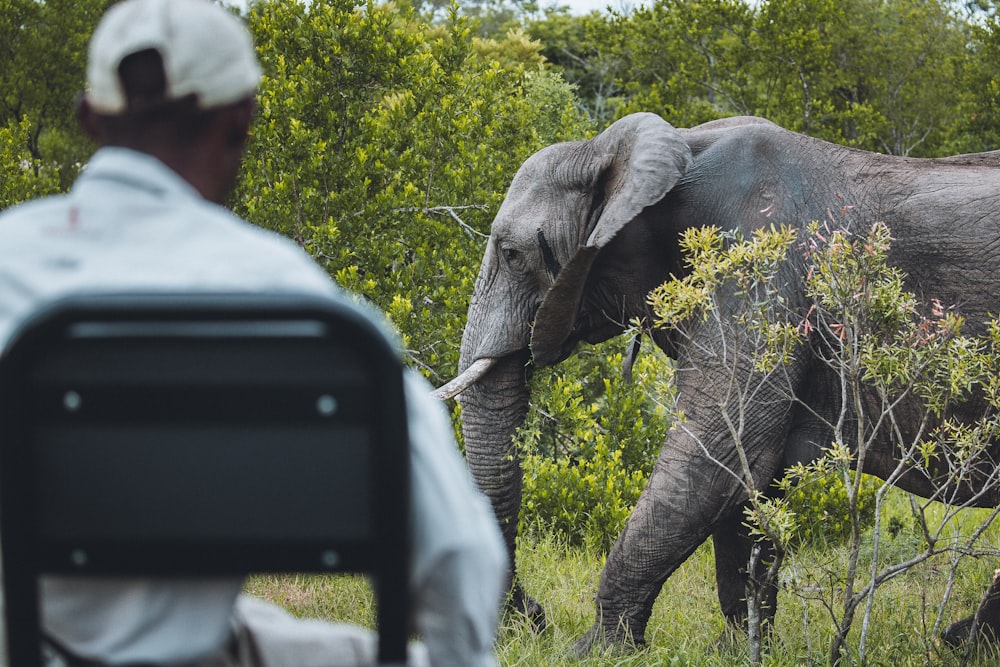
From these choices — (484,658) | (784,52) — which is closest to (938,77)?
(784,52)

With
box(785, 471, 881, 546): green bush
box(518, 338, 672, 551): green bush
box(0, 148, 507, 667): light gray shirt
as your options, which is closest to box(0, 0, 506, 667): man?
box(0, 148, 507, 667): light gray shirt

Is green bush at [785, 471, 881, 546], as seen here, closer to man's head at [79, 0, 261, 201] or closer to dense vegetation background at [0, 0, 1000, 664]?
dense vegetation background at [0, 0, 1000, 664]

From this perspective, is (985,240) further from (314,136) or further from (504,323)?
(314,136)

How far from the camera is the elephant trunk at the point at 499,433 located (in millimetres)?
5699

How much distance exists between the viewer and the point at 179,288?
1.46 metres

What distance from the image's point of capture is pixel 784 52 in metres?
14.9

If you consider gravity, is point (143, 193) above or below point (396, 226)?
above

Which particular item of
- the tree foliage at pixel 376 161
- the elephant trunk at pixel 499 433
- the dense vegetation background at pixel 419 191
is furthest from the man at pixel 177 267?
the tree foliage at pixel 376 161

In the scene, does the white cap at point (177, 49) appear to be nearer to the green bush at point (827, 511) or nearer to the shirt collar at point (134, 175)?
the shirt collar at point (134, 175)

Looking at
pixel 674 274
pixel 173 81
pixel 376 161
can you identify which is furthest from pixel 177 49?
pixel 376 161

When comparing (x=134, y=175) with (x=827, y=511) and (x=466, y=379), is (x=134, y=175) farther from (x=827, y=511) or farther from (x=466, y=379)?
(x=827, y=511)

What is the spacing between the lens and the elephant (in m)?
5.04

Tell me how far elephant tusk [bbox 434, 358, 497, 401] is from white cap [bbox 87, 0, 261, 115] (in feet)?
13.1

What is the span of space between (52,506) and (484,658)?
551 mm
